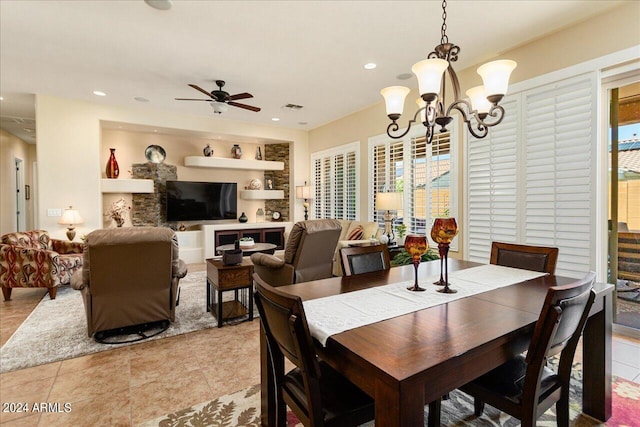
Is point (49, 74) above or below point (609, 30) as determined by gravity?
above

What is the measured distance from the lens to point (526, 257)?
230cm

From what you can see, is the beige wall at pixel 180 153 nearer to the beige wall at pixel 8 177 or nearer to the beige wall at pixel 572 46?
the beige wall at pixel 8 177

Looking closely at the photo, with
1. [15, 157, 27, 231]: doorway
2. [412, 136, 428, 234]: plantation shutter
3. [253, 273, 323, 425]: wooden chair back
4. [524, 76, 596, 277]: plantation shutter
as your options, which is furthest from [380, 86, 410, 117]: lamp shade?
[15, 157, 27, 231]: doorway

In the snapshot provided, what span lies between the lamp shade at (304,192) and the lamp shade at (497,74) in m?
5.49

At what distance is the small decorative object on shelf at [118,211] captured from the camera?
6.12 metres

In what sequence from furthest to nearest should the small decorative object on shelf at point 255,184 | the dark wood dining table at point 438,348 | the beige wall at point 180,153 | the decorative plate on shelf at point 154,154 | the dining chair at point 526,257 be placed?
the small decorative object on shelf at point 255,184 < the decorative plate on shelf at point 154,154 < the beige wall at point 180,153 < the dining chair at point 526,257 < the dark wood dining table at point 438,348

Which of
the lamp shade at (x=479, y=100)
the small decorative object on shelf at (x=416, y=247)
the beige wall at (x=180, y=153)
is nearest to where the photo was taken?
the small decorative object on shelf at (x=416, y=247)

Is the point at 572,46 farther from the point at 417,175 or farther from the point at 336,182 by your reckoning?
the point at 336,182

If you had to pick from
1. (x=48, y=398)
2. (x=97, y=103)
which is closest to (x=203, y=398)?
(x=48, y=398)

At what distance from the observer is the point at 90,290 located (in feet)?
9.00

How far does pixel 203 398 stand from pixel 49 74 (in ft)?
16.0

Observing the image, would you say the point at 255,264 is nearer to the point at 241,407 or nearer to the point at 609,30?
the point at 241,407

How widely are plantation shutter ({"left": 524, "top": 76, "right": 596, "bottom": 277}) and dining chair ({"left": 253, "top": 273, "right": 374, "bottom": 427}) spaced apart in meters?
2.97

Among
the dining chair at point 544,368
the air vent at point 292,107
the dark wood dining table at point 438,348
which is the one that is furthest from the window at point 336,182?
the dining chair at point 544,368
